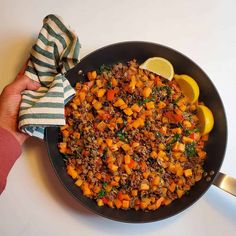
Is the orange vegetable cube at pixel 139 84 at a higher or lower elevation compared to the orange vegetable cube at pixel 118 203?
higher

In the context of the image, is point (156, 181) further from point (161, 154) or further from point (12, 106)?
point (12, 106)

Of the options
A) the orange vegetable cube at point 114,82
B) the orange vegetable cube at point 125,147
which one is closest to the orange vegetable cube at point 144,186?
the orange vegetable cube at point 125,147

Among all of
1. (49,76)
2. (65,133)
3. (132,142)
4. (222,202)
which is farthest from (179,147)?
(49,76)

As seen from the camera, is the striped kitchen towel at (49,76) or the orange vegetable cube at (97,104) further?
the orange vegetable cube at (97,104)

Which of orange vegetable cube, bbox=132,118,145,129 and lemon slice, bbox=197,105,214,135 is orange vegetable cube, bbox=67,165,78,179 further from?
lemon slice, bbox=197,105,214,135

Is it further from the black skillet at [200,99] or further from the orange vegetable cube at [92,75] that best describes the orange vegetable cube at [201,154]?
the orange vegetable cube at [92,75]

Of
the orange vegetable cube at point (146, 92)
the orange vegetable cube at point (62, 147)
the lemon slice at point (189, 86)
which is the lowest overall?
the orange vegetable cube at point (62, 147)
